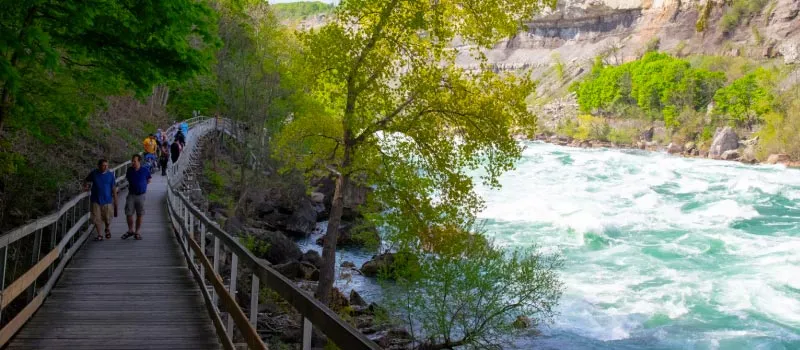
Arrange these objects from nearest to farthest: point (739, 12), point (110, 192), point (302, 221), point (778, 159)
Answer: point (110, 192), point (302, 221), point (778, 159), point (739, 12)

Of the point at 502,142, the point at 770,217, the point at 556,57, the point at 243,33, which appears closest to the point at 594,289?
the point at 502,142

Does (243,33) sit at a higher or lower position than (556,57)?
lower

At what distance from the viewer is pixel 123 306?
8617 mm

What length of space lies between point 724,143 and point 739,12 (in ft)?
223

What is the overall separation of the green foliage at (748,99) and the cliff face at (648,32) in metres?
18.2

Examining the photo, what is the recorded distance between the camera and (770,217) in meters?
34.5

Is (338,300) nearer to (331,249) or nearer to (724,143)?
(331,249)

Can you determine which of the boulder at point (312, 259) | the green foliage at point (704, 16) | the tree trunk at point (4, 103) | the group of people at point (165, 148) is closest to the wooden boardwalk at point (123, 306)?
the tree trunk at point (4, 103)

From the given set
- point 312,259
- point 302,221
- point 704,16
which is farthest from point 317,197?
point 704,16

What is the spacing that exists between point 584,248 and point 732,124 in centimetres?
6842

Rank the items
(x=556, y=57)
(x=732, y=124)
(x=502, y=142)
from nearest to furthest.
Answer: (x=502, y=142) < (x=732, y=124) < (x=556, y=57)

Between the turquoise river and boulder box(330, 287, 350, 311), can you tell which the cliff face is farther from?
boulder box(330, 287, 350, 311)

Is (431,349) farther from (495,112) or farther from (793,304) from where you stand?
(793,304)

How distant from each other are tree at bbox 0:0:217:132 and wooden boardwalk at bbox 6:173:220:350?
8.77 feet
